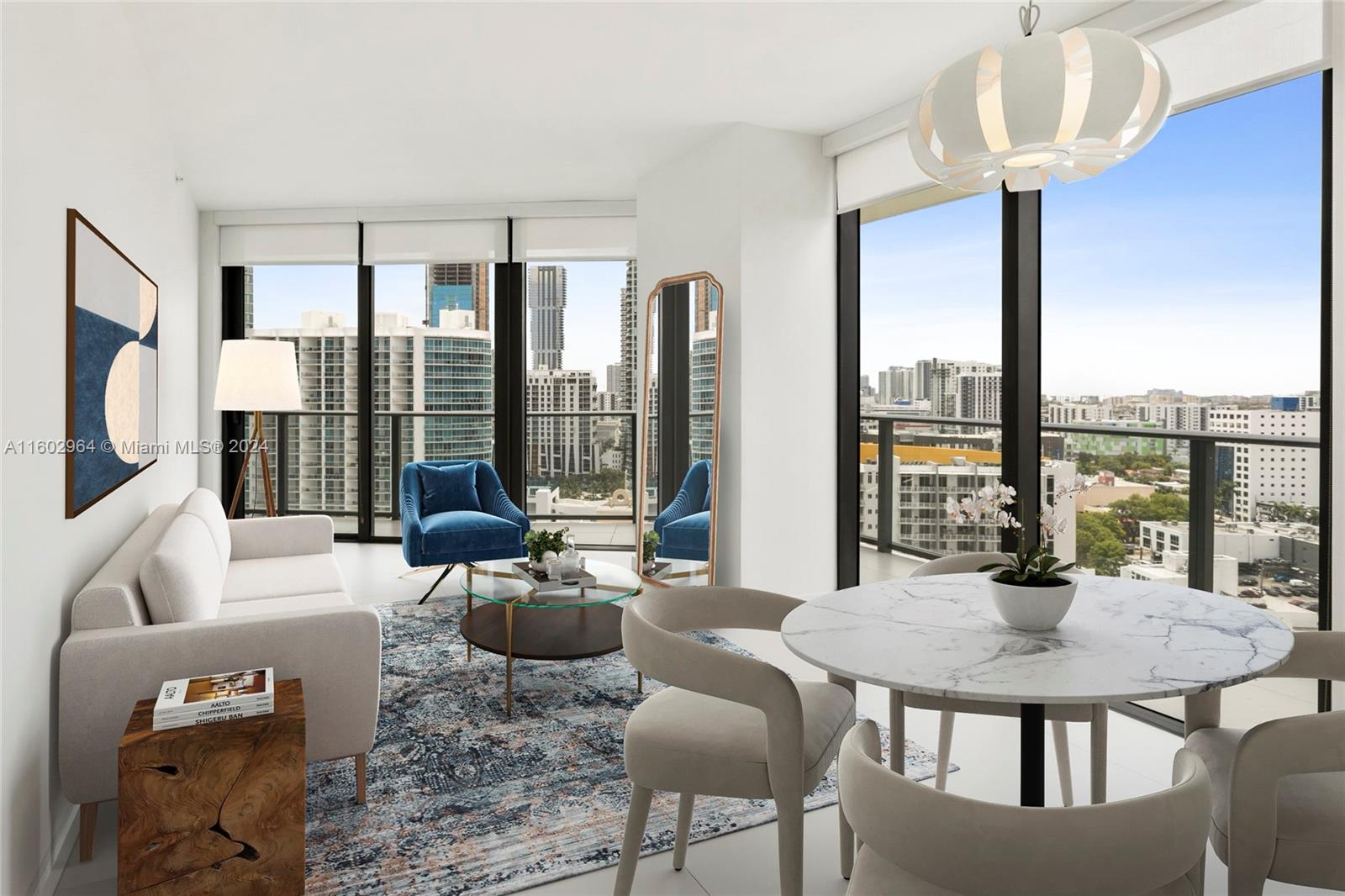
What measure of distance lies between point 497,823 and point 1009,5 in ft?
11.1

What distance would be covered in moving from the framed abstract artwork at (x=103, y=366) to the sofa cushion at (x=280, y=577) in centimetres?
63

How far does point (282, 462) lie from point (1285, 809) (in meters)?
6.87

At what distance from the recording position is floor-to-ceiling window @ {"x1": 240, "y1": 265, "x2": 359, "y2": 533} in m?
6.50

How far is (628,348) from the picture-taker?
650cm

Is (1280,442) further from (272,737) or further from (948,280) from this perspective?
(272,737)

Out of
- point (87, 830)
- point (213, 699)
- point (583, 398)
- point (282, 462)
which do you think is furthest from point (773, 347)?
point (282, 462)

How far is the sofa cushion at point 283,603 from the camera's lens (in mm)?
3174

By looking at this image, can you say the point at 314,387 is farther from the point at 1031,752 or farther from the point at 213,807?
the point at 1031,752

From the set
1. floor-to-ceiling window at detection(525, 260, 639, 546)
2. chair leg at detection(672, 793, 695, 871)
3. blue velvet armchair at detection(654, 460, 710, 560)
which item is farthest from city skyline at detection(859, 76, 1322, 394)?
chair leg at detection(672, 793, 695, 871)

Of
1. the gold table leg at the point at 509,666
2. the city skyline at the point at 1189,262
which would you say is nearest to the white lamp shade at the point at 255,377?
the gold table leg at the point at 509,666

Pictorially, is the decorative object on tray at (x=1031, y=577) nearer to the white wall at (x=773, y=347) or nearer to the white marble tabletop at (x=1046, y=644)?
the white marble tabletop at (x=1046, y=644)

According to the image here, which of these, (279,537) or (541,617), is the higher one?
(279,537)

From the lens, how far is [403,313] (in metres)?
6.51

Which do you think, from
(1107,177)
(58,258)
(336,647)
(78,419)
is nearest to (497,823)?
(336,647)
